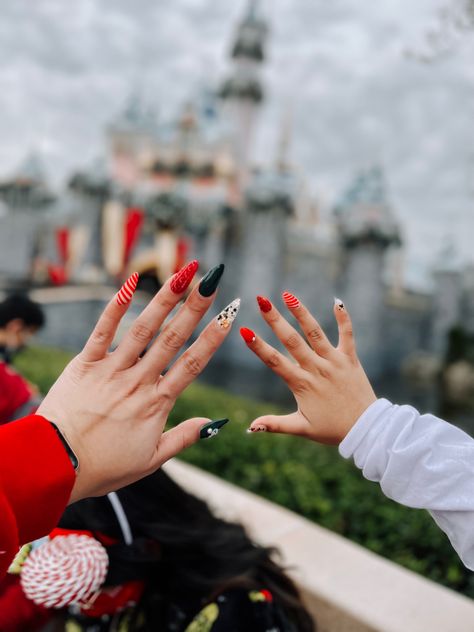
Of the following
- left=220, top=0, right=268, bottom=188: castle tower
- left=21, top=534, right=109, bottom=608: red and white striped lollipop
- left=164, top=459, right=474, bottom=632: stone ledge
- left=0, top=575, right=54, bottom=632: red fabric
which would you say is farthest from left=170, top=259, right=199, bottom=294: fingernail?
left=220, top=0, right=268, bottom=188: castle tower

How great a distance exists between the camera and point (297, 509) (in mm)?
3346

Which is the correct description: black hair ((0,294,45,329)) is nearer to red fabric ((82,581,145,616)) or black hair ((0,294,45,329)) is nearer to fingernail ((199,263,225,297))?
red fabric ((82,581,145,616))

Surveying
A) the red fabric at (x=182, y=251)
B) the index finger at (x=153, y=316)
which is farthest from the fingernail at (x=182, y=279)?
the red fabric at (x=182, y=251)

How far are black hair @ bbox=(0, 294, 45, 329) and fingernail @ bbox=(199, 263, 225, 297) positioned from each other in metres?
3.35

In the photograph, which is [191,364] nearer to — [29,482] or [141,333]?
[141,333]

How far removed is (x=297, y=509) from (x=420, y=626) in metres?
1.55

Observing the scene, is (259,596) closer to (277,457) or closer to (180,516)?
(180,516)

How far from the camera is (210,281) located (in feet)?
2.92

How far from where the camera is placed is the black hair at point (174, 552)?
1445mm

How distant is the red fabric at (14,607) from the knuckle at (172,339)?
0.91 metres

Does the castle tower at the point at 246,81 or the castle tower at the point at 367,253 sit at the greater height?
the castle tower at the point at 246,81

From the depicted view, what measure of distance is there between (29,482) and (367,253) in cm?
1438

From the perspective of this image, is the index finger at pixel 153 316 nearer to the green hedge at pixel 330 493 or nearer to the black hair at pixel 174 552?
the black hair at pixel 174 552

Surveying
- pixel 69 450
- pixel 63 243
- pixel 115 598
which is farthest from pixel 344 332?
pixel 63 243
